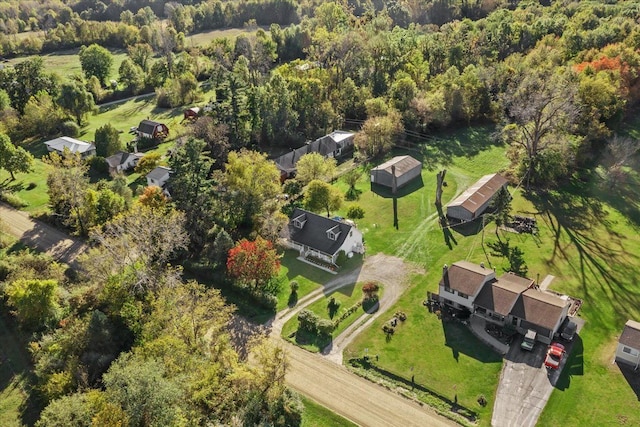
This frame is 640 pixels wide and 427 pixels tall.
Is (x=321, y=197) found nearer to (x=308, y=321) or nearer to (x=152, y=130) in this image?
(x=308, y=321)

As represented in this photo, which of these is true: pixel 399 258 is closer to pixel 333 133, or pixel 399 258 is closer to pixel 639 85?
pixel 333 133

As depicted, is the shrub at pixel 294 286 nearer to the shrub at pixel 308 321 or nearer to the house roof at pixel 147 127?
the shrub at pixel 308 321

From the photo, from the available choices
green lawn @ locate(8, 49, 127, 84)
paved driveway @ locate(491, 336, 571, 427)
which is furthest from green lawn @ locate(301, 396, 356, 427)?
green lawn @ locate(8, 49, 127, 84)

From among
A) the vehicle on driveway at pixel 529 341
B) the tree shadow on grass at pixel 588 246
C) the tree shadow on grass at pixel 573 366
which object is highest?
the vehicle on driveway at pixel 529 341

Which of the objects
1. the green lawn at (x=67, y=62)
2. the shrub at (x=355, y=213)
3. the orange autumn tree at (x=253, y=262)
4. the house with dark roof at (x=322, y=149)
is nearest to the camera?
the orange autumn tree at (x=253, y=262)

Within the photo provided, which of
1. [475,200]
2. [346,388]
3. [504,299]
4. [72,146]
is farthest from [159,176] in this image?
[504,299]

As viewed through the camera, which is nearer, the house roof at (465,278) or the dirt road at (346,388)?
the dirt road at (346,388)

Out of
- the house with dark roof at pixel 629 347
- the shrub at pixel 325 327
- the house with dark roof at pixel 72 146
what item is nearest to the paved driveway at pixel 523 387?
the house with dark roof at pixel 629 347
